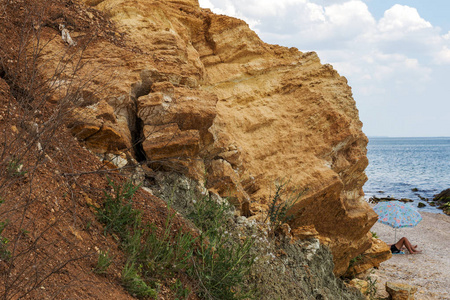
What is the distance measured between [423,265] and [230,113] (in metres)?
10.6

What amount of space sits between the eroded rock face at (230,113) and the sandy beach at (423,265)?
3.80 m

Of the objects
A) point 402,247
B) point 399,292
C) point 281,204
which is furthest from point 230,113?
point 402,247

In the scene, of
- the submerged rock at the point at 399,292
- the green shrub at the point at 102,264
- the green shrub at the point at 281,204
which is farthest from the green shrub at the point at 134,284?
the submerged rock at the point at 399,292

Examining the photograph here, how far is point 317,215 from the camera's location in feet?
23.3

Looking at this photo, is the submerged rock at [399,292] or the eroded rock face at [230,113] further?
the submerged rock at [399,292]

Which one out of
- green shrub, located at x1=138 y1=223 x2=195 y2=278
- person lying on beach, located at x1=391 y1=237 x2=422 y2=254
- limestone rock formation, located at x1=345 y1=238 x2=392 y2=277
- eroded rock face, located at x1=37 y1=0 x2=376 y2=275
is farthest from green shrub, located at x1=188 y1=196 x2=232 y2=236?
person lying on beach, located at x1=391 y1=237 x2=422 y2=254

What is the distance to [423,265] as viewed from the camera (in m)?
13.9

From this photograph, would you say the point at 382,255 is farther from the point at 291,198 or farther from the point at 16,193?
the point at 16,193

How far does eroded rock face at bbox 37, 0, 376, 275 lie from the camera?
17.4 ft

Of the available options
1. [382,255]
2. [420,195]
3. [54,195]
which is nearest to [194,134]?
[54,195]

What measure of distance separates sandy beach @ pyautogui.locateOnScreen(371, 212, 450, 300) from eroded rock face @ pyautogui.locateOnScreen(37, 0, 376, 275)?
3803 millimetres

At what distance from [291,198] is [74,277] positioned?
4154mm

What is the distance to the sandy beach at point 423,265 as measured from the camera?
11.2 m

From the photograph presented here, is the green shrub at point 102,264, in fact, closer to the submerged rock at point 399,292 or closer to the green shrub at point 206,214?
the green shrub at point 206,214
